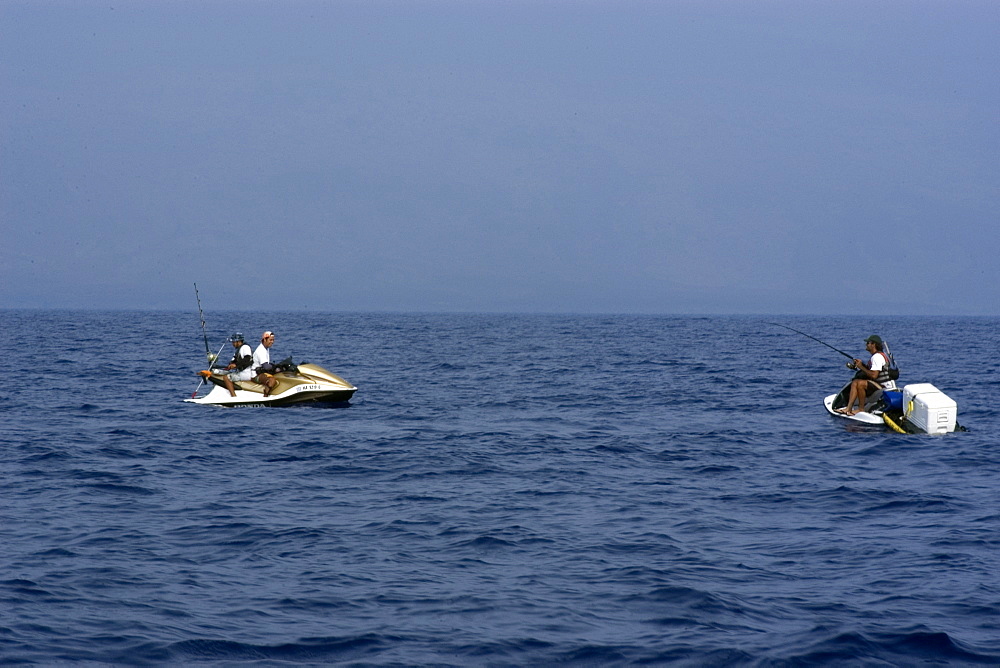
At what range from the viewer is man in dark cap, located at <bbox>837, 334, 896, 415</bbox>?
1959 centimetres

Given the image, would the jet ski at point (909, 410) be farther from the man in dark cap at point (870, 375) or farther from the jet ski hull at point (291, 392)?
the jet ski hull at point (291, 392)

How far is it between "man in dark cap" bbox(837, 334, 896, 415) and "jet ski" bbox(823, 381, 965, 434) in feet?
0.43

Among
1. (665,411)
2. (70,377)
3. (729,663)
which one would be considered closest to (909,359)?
(665,411)

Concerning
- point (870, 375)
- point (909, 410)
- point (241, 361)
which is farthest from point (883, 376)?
point (241, 361)

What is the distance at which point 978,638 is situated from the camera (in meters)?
7.44

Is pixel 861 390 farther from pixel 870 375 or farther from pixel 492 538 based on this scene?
pixel 492 538

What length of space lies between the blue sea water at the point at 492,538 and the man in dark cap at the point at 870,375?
605mm

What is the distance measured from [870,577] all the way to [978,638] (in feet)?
5.53

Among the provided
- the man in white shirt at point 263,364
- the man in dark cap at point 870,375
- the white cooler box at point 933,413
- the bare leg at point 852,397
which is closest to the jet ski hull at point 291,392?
the man in white shirt at point 263,364

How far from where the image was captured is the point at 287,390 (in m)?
22.5

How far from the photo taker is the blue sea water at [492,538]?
294 inches

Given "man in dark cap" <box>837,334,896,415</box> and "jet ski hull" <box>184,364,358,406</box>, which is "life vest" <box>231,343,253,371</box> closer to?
"jet ski hull" <box>184,364,358,406</box>

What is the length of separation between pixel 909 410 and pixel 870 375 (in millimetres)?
1147

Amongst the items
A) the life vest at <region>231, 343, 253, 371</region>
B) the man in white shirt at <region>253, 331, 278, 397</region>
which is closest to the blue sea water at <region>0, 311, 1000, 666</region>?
the man in white shirt at <region>253, 331, 278, 397</region>
